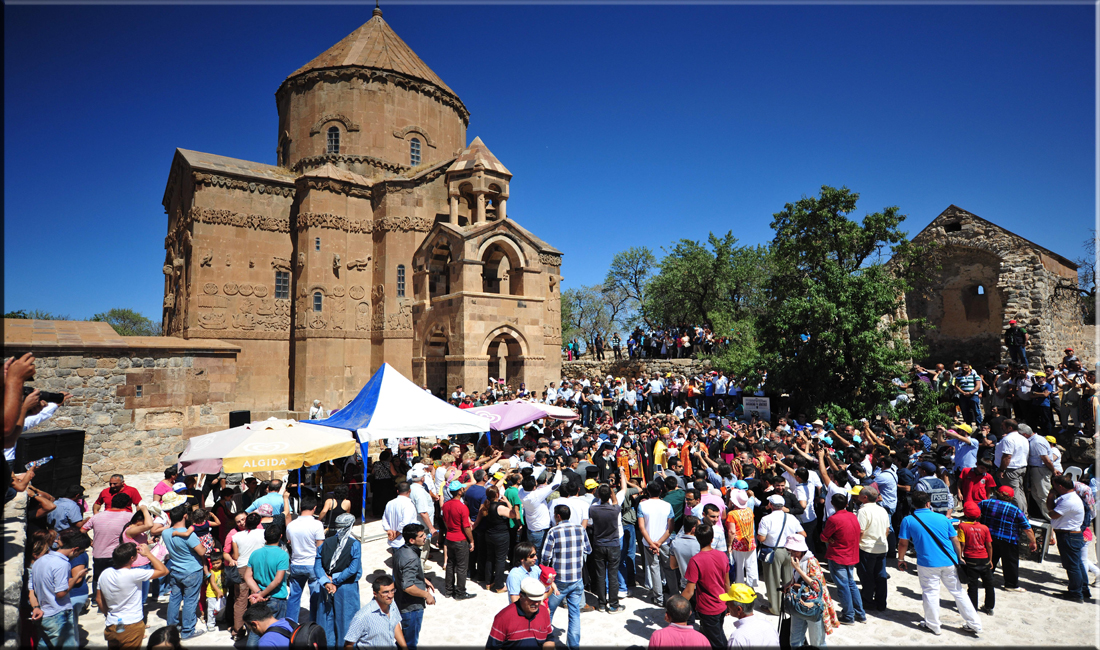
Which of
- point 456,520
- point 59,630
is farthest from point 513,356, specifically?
point 59,630

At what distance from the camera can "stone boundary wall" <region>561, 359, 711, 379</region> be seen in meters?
23.5

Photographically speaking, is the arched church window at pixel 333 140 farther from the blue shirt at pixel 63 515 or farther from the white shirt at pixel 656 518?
the white shirt at pixel 656 518

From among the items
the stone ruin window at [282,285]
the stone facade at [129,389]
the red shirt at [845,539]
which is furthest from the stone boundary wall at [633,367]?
the stone facade at [129,389]

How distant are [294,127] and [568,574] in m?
26.8

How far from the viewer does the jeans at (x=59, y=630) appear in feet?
17.5

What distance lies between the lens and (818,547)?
8492mm

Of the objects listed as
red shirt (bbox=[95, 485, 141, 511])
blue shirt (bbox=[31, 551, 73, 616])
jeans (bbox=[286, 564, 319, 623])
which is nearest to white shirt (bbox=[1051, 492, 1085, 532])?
jeans (bbox=[286, 564, 319, 623])

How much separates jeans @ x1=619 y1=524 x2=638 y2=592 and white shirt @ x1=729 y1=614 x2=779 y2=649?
3.33 metres

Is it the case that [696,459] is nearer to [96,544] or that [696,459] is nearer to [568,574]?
[568,574]

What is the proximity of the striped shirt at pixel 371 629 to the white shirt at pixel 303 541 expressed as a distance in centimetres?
174

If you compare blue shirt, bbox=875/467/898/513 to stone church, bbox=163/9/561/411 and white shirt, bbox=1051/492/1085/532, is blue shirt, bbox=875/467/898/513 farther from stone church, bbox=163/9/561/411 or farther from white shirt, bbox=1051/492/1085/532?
stone church, bbox=163/9/561/411

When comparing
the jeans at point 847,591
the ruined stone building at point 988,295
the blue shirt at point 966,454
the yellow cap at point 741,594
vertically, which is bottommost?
the jeans at point 847,591

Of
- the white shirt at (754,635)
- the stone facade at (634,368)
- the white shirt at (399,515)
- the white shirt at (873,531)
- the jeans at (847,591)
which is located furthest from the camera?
the stone facade at (634,368)

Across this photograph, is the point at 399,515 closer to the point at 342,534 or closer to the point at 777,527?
the point at 342,534
